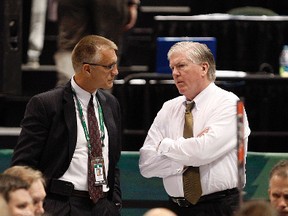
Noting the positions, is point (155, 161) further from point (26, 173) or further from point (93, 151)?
point (26, 173)

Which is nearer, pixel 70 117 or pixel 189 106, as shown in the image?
pixel 70 117

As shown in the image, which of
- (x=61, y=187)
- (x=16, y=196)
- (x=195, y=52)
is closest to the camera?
(x=16, y=196)

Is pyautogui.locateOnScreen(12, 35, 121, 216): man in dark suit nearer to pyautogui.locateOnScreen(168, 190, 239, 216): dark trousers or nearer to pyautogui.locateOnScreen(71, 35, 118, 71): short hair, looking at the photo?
pyautogui.locateOnScreen(71, 35, 118, 71): short hair

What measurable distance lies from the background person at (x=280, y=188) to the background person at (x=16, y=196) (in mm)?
1590

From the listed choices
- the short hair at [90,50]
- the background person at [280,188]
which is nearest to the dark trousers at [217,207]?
the background person at [280,188]

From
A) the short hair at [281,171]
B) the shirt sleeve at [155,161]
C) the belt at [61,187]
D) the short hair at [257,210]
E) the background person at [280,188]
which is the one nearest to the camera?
the short hair at [257,210]

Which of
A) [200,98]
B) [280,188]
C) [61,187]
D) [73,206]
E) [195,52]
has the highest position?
[195,52]

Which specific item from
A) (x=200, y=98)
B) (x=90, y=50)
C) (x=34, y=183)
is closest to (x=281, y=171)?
(x=200, y=98)

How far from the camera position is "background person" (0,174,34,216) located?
682 centimetres

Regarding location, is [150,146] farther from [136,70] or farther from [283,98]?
[136,70]

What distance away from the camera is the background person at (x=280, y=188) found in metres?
7.43

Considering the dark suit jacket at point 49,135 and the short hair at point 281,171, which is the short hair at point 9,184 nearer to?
the dark suit jacket at point 49,135

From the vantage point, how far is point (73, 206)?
7.92 metres

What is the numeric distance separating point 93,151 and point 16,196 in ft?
3.82
